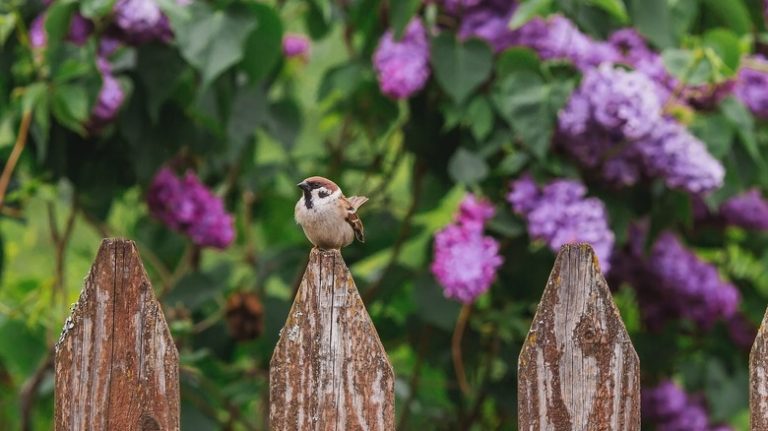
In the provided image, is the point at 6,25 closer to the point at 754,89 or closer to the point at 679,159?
the point at 679,159

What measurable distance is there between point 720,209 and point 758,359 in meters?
1.98

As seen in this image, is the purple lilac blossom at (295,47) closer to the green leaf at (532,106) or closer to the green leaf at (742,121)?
the green leaf at (532,106)

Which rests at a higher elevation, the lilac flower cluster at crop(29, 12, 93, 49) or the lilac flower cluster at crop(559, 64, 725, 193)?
the lilac flower cluster at crop(29, 12, 93, 49)

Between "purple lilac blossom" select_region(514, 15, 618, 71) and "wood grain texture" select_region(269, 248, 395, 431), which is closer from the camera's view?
"wood grain texture" select_region(269, 248, 395, 431)

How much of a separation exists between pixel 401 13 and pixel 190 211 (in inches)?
31.7

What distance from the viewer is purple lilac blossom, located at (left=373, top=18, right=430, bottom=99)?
11.0 feet

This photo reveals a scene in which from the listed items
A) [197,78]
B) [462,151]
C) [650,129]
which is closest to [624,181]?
[650,129]

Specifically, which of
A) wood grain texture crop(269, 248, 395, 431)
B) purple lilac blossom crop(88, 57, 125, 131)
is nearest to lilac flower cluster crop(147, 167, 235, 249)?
purple lilac blossom crop(88, 57, 125, 131)

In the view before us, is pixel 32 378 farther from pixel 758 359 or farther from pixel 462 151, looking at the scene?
pixel 758 359

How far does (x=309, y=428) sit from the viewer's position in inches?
77.4

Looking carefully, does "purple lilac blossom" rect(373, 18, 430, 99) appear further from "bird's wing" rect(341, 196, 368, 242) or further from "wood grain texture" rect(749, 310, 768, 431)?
"wood grain texture" rect(749, 310, 768, 431)

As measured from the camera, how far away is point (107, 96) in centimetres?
323

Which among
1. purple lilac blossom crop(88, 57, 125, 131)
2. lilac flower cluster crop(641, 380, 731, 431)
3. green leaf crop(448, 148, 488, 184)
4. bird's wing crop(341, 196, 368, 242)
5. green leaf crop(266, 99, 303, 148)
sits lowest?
lilac flower cluster crop(641, 380, 731, 431)

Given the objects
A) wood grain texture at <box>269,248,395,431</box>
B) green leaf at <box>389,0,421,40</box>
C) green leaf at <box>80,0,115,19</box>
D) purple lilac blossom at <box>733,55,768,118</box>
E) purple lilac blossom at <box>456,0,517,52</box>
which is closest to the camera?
wood grain texture at <box>269,248,395,431</box>
